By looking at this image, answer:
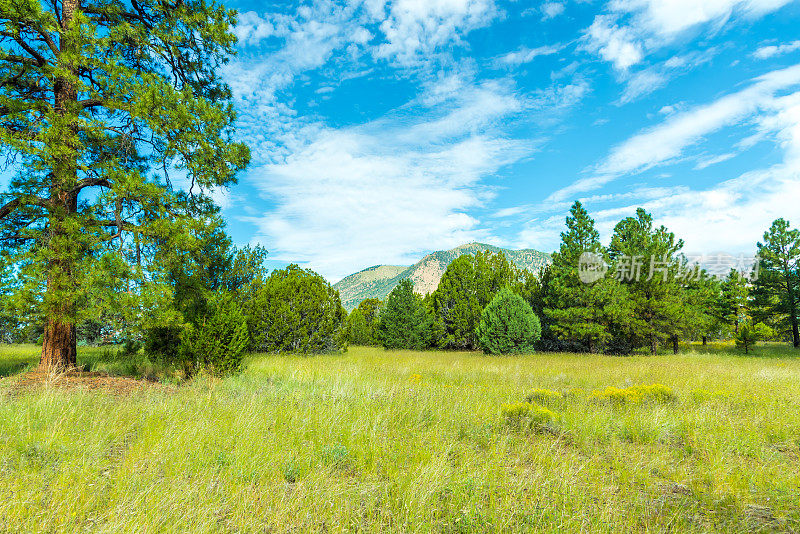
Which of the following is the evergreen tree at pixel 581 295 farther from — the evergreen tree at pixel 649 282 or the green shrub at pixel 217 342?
the green shrub at pixel 217 342

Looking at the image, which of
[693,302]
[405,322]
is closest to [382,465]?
[405,322]

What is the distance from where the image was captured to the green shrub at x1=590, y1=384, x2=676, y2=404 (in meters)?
6.88

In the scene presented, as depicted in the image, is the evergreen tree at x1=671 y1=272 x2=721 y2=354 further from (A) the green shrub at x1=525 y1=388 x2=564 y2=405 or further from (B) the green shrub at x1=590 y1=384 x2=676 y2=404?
(A) the green shrub at x1=525 y1=388 x2=564 y2=405

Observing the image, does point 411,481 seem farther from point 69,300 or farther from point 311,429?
point 69,300

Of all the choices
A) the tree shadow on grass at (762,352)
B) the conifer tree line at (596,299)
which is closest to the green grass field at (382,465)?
the conifer tree line at (596,299)

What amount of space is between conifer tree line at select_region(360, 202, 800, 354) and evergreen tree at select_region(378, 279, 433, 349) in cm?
8

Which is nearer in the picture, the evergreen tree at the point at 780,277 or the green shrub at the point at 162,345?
the green shrub at the point at 162,345

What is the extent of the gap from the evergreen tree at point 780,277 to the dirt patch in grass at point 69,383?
1613 inches

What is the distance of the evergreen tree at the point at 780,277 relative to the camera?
26.9m

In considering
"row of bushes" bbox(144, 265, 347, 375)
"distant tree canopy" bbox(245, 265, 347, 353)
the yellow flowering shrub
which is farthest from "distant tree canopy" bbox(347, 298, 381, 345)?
the yellow flowering shrub

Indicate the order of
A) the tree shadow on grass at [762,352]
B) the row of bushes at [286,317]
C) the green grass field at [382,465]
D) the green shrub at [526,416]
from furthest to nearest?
1. the tree shadow on grass at [762,352]
2. the row of bushes at [286,317]
3. the green shrub at [526,416]
4. the green grass field at [382,465]

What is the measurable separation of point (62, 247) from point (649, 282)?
2755cm

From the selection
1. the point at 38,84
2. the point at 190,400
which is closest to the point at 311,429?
the point at 190,400

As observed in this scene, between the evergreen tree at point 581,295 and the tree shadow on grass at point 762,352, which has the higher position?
the evergreen tree at point 581,295
